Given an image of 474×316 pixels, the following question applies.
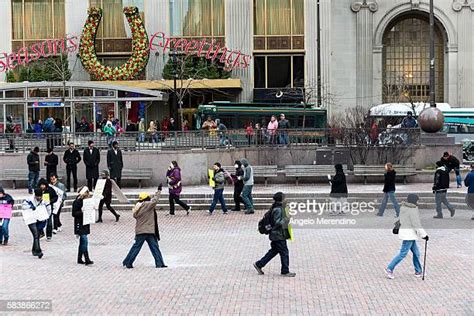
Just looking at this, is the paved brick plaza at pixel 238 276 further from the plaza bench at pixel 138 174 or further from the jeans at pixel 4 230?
the plaza bench at pixel 138 174

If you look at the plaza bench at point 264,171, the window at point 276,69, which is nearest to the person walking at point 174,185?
the plaza bench at point 264,171

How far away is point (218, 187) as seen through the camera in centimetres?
2492

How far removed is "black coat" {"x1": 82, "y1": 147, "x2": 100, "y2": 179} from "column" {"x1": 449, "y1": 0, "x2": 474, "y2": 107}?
115 feet

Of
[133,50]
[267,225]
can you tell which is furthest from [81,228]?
[133,50]

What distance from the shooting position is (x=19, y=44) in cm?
5212

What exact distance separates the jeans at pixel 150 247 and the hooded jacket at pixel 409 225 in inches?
175

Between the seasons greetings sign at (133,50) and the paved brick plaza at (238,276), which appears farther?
the seasons greetings sign at (133,50)

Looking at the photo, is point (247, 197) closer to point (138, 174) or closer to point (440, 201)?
point (440, 201)

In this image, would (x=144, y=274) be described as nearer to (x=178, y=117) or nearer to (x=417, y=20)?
(x=178, y=117)

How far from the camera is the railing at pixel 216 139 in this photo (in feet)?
101

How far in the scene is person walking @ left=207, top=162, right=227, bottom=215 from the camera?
24.7 m

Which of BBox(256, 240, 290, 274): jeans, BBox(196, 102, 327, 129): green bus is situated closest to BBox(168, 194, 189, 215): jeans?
BBox(256, 240, 290, 274): jeans

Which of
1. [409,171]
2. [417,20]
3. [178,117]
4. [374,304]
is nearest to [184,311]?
[374,304]

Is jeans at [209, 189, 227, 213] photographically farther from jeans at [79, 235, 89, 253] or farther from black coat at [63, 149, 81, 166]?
jeans at [79, 235, 89, 253]
